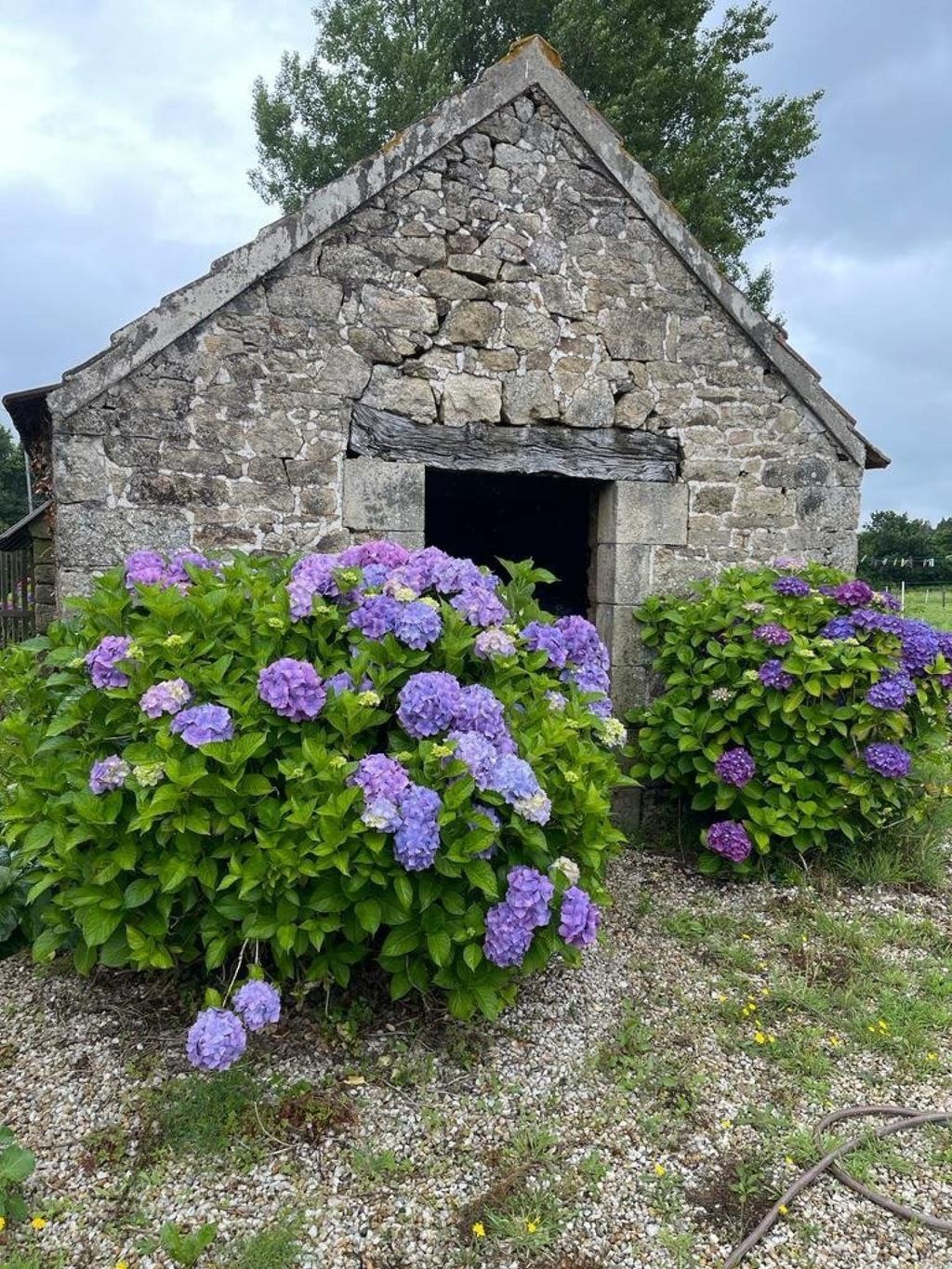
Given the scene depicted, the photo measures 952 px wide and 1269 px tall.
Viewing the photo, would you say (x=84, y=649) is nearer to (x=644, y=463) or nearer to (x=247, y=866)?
(x=247, y=866)

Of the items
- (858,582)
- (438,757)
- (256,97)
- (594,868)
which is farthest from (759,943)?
(256,97)

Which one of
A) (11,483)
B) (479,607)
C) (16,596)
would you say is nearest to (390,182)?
(479,607)

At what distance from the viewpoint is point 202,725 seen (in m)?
2.41

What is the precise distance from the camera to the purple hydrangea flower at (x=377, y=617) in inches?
105

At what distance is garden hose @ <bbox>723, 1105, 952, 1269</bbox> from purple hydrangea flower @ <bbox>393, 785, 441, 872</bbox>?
1.29 metres

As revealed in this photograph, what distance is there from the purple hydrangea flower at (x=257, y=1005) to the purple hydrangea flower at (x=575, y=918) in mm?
898

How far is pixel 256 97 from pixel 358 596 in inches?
663

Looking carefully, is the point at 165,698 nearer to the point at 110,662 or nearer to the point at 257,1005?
the point at 110,662

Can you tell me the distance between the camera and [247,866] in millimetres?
2428

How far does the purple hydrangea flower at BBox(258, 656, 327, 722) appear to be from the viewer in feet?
8.18

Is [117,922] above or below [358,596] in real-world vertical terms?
below

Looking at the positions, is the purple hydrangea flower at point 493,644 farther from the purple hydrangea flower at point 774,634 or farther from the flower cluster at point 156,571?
the purple hydrangea flower at point 774,634

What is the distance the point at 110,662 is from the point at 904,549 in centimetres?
4313

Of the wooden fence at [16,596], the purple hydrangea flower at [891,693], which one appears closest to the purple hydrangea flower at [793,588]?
the purple hydrangea flower at [891,693]
